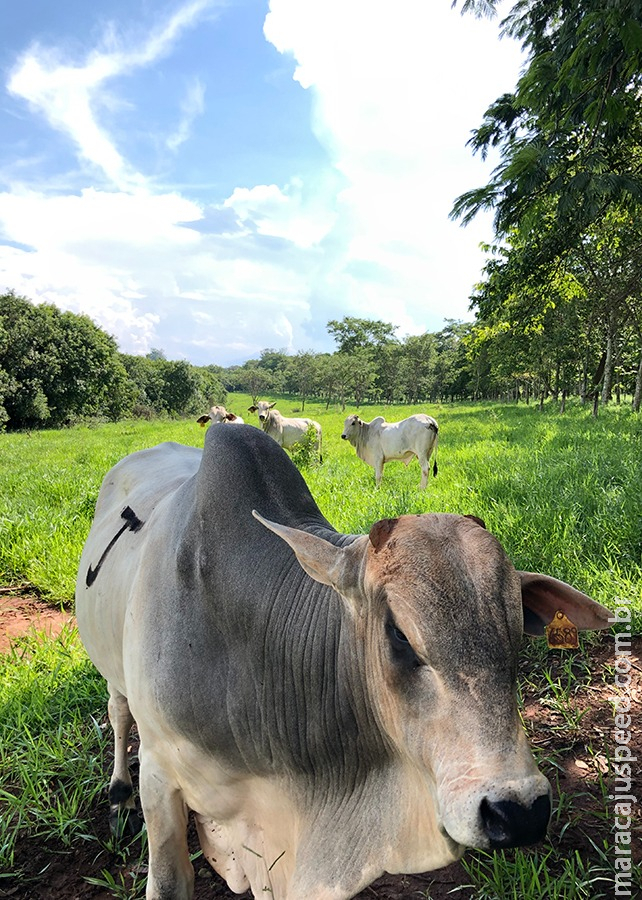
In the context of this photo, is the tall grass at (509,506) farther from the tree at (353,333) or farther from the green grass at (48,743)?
the tree at (353,333)

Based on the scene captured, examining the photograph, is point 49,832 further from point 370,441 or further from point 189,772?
point 370,441

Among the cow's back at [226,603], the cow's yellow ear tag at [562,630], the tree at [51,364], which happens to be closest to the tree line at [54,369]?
the tree at [51,364]

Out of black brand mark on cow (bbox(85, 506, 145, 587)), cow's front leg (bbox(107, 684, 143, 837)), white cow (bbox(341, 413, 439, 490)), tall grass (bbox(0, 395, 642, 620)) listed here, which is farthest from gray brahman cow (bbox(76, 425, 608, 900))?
white cow (bbox(341, 413, 439, 490))

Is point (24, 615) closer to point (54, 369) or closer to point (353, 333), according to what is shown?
point (54, 369)

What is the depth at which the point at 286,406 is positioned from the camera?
2098 inches

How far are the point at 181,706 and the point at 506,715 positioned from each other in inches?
37.4

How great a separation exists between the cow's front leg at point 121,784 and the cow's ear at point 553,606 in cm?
199

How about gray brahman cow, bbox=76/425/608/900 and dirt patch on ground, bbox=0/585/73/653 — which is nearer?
gray brahman cow, bbox=76/425/608/900

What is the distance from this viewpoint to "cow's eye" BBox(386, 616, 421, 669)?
1139 mm

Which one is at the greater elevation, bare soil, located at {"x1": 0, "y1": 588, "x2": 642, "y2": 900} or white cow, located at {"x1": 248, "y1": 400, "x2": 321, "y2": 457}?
white cow, located at {"x1": 248, "y1": 400, "x2": 321, "y2": 457}

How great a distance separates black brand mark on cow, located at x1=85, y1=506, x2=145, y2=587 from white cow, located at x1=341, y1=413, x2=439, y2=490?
6195mm

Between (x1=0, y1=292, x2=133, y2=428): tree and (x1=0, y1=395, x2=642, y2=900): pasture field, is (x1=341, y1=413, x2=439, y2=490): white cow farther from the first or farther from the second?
(x1=0, y1=292, x2=133, y2=428): tree

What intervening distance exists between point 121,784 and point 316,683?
1.54 metres

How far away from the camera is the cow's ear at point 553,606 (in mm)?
1280
